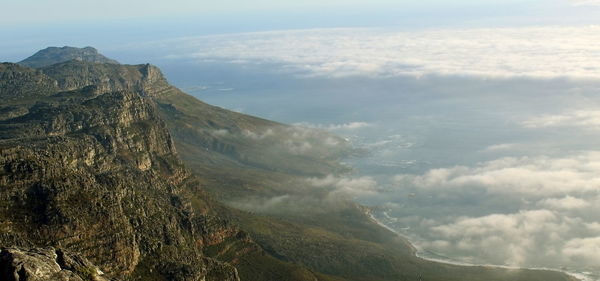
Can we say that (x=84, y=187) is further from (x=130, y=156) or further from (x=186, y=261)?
(x=130, y=156)

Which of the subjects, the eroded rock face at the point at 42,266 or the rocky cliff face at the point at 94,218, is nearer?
the eroded rock face at the point at 42,266

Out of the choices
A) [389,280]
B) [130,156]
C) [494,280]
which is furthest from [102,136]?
[494,280]

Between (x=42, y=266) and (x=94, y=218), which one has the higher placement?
(x=42, y=266)

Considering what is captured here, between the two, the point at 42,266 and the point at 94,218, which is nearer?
the point at 42,266

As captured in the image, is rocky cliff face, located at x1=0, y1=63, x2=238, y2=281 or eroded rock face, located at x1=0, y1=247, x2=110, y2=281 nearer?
eroded rock face, located at x1=0, y1=247, x2=110, y2=281

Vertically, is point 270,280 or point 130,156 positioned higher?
point 130,156

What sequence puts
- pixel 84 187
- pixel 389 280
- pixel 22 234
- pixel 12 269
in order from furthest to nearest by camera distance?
pixel 389 280 → pixel 84 187 → pixel 22 234 → pixel 12 269

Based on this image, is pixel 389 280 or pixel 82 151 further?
pixel 389 280

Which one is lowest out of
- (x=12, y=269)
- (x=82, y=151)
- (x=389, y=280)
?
(x=389, y=280)
